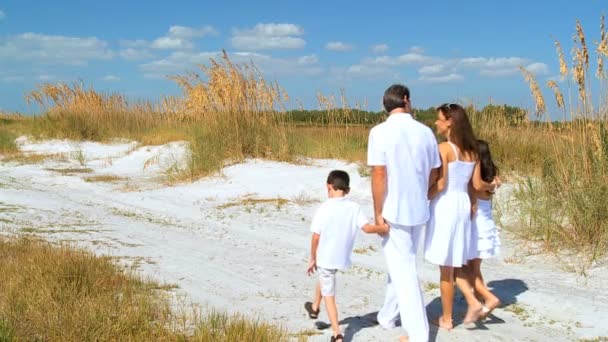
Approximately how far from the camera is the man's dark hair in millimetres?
4613

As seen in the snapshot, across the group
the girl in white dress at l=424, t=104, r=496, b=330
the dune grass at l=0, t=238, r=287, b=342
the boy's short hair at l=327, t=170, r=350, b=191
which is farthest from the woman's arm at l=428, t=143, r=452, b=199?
the dune grass at l=0, t=238, r=287, b=342

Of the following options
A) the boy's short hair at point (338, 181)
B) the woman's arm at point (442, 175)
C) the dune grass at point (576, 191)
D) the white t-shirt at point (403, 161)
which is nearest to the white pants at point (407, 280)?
the white t-shirt at point (403, 161)

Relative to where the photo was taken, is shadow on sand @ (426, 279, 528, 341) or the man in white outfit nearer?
the man in white outfit

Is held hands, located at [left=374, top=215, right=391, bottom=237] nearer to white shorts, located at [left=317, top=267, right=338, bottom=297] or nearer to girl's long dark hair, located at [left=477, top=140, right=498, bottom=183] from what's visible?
white shorts, located at [left=317, top=267, right=338, bottom=297]

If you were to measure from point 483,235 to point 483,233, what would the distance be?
2cm

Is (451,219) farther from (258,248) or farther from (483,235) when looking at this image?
(258,248)

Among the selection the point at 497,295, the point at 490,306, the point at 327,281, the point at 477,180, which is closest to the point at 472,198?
the point at 477,180

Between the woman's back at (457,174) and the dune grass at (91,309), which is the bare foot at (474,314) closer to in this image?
the woman's back at (457,174)

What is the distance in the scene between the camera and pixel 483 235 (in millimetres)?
5324

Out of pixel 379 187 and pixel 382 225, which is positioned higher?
pixel 379 187

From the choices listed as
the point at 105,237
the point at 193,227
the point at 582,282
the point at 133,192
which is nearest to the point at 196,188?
the point at 133,192

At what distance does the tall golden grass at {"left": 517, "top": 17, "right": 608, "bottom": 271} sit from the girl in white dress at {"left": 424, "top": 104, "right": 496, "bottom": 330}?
282cm

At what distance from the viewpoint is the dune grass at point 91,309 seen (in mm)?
4525

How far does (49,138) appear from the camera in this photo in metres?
24.2
